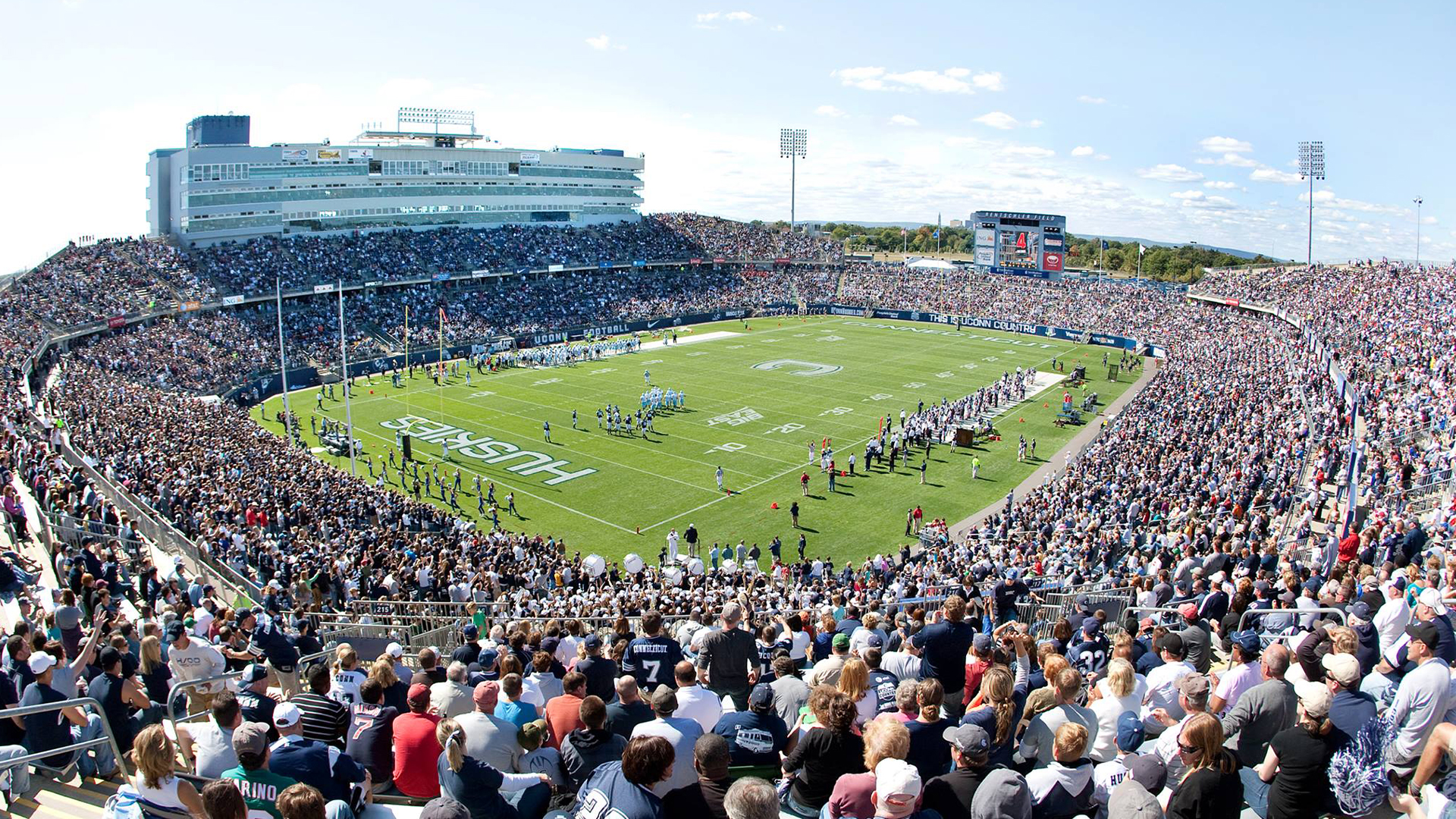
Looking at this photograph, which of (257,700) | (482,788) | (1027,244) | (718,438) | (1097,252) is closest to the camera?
(482,788)

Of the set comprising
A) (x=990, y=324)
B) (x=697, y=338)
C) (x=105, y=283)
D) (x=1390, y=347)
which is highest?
(x=105, y=283)

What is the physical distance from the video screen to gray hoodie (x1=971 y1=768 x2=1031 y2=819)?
86.8 metres

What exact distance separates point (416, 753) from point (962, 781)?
11.3ft

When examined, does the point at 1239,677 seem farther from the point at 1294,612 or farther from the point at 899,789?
the point at 899,789

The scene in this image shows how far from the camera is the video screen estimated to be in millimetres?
86500

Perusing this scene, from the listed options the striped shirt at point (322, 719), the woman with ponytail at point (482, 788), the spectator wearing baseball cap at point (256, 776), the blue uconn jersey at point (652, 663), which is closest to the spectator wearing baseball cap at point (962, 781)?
the woman with ponytail at point (482, 788)

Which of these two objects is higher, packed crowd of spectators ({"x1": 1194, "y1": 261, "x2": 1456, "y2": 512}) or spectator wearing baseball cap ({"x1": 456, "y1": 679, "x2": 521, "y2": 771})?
packed crowd of spectators ({"x1": 1194, "y1": 261, "x2": 1456, "y2": 512})

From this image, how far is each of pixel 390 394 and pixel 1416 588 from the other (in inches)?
1752

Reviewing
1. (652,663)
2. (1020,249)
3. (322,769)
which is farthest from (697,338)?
(322,769)

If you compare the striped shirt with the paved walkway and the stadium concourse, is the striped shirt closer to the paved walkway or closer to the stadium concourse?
the stadium concourse

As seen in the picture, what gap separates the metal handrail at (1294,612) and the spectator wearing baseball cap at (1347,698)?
3.24m

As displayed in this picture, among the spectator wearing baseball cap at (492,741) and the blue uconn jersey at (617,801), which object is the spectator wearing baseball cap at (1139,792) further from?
the spectator wearing baseball cap at (492,741)

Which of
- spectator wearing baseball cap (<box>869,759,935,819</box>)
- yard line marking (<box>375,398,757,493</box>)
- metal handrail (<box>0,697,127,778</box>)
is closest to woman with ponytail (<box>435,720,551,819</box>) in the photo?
spectator wearing baseball cap (<box>869,759,935,819</box>)

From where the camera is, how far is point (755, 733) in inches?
247
